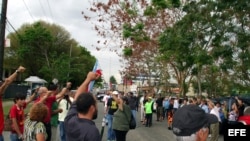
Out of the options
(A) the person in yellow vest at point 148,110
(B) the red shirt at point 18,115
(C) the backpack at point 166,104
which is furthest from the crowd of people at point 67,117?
(C) the backpack at point 166,104

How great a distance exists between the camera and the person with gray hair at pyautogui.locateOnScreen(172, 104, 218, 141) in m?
2.99

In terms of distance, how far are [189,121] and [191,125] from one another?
3 cm

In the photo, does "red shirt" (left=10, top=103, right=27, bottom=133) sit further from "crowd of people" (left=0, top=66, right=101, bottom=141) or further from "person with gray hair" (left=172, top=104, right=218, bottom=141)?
"person with gray hair" (left=172, top=104, right=218, bottom=141)

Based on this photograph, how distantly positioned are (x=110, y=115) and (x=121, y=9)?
11229mm

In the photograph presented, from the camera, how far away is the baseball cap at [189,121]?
9.80ft

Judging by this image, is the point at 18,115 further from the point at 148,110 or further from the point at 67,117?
the point at 148,110

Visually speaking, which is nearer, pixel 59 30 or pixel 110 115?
pixel 110 115

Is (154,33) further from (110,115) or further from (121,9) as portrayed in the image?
(110,115)

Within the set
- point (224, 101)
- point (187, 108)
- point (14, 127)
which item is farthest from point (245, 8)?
point (187, 108)

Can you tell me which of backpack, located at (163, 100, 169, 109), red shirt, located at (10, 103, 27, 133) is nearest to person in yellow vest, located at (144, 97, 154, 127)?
backpack, located at (163, 100, 169, 109)

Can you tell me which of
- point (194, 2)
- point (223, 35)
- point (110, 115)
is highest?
point (194, 2)

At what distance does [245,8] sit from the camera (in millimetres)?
16516

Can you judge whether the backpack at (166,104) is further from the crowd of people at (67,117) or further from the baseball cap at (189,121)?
the baseball cap at (189,121)

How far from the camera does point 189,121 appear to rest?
2.99m
